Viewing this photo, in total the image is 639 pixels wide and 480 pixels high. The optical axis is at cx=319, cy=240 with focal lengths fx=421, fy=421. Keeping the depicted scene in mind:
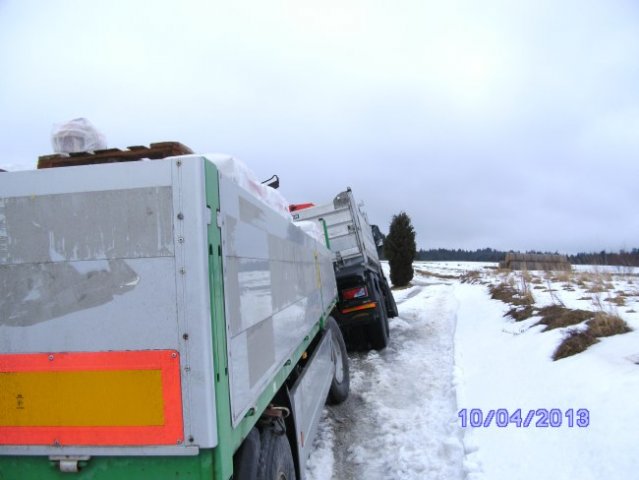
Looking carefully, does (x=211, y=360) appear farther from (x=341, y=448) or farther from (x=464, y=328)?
(x=464, y=328)

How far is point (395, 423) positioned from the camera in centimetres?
463

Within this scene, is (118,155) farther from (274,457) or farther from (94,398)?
(274,457)

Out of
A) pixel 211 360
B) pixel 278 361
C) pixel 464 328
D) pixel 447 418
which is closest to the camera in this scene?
→ pixel 211 360

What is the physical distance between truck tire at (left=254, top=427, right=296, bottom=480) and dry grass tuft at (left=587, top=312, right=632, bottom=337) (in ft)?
14.9

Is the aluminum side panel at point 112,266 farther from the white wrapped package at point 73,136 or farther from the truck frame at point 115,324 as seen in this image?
the white wrapped package at point 73,136

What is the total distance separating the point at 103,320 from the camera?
5.10ft

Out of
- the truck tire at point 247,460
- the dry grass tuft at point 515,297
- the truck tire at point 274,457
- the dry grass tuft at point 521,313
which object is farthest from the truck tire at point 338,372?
the dry grass tuft at point 515,297

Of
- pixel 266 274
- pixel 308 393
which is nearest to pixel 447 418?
pixel 308 393

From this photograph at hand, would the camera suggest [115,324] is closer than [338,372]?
Yes

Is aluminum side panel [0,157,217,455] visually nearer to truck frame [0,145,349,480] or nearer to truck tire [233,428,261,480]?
truck frame [0,145,349,480]

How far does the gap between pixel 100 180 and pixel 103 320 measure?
20.6 inches

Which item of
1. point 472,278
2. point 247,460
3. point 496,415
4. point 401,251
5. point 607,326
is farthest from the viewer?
point 401,251

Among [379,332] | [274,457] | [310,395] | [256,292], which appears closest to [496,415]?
[310,395]

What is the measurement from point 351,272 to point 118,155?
19.3ft
